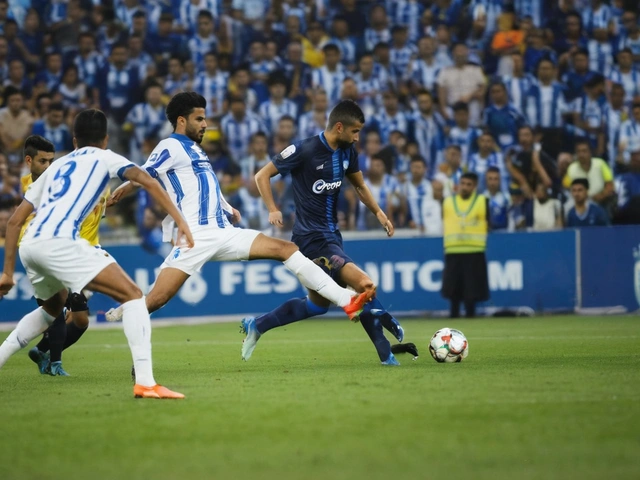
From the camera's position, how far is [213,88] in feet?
60.1

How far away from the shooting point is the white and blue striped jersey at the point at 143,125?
17.7 meters

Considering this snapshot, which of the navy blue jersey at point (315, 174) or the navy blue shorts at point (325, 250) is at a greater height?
the navy blue jersey at point (315, 174)

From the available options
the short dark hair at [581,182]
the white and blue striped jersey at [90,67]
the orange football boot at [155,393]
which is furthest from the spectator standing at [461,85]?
the orange football boot at [155,393]

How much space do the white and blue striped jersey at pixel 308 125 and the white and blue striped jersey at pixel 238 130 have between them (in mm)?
646

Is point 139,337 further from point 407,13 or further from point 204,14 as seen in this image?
point 407,13

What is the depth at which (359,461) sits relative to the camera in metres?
4.33

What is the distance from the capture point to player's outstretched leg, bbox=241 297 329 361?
28.5ft

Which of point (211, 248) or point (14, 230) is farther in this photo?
point (211, 248)

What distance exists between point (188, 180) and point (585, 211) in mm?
9477

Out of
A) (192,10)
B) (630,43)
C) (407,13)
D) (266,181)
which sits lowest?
(266,181)

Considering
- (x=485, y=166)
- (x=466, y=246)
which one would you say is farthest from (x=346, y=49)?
(x=466, y=246)

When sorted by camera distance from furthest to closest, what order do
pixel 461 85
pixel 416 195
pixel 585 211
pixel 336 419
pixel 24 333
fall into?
pixel 461 85 < pixel 416 195 < pixel 585 211 < pixel 24 333 < pixel 336 419

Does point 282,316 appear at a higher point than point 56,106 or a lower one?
lower

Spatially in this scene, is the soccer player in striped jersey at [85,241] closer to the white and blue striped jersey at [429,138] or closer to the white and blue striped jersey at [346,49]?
the white and blue striped jersey at [429,138]
